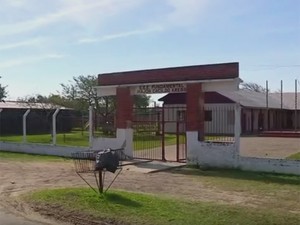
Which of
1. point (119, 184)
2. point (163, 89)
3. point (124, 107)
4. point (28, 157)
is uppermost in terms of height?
point (163, 89)

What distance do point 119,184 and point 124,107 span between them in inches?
304

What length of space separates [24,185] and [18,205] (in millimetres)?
3136

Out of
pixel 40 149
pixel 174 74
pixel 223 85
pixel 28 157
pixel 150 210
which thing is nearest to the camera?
pixel 150 210

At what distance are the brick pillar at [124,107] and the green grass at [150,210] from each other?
32.7 ft

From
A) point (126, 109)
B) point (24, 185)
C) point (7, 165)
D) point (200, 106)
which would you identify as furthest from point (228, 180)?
point (7, 165)

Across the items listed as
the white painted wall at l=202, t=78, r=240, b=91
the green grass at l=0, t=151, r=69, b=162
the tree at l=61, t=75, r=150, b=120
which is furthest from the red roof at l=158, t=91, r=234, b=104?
the white painted wall at l=202, t=78, r=240, b=91

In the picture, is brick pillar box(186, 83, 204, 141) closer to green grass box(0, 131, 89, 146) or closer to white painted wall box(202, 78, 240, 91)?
white painted wall box(202, 78, 240, 91)

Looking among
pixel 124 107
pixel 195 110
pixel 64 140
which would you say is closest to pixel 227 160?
pixel 195 110

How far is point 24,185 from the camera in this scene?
13945 millimetres

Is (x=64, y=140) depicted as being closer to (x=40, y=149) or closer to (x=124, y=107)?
(x=40, y=149)

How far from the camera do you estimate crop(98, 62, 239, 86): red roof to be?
18.3m

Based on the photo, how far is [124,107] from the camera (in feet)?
69.8

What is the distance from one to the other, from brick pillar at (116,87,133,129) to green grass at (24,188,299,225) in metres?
9.97

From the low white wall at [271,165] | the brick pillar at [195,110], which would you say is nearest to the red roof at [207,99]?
the brick pillar at [195,110]
